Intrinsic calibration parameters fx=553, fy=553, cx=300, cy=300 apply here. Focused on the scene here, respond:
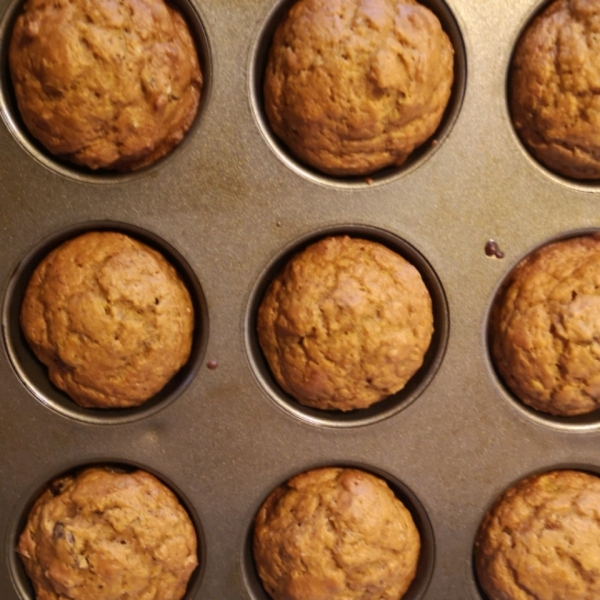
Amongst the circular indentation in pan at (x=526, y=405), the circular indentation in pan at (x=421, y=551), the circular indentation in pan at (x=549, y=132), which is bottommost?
the circular indentation in pan at (x=421, y=551)

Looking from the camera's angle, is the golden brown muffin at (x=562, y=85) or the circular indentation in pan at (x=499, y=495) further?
the circular indentation in pan at (x=499, y=495)

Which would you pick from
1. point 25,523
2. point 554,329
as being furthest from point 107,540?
point 554,329

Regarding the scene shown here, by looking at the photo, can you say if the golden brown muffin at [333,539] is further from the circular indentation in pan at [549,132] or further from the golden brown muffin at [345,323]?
the circular indentation in pan at [549,132]

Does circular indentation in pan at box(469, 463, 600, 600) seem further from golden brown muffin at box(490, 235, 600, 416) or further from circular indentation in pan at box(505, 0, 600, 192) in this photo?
circular indentation in pan at box(505, 0, 600, 192)

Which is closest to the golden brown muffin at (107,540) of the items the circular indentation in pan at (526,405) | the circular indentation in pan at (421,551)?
the circular indentation in pan at (421,551)

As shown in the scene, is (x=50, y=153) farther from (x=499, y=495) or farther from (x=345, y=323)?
(x=499, y=495)

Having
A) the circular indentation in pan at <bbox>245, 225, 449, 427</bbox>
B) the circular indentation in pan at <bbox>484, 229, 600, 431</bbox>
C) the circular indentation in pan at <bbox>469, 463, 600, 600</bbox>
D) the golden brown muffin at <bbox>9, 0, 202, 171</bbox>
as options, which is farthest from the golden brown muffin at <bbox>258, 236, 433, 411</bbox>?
the golden brown muffin at <bbox>9, 0, 202, 171</bbox>
